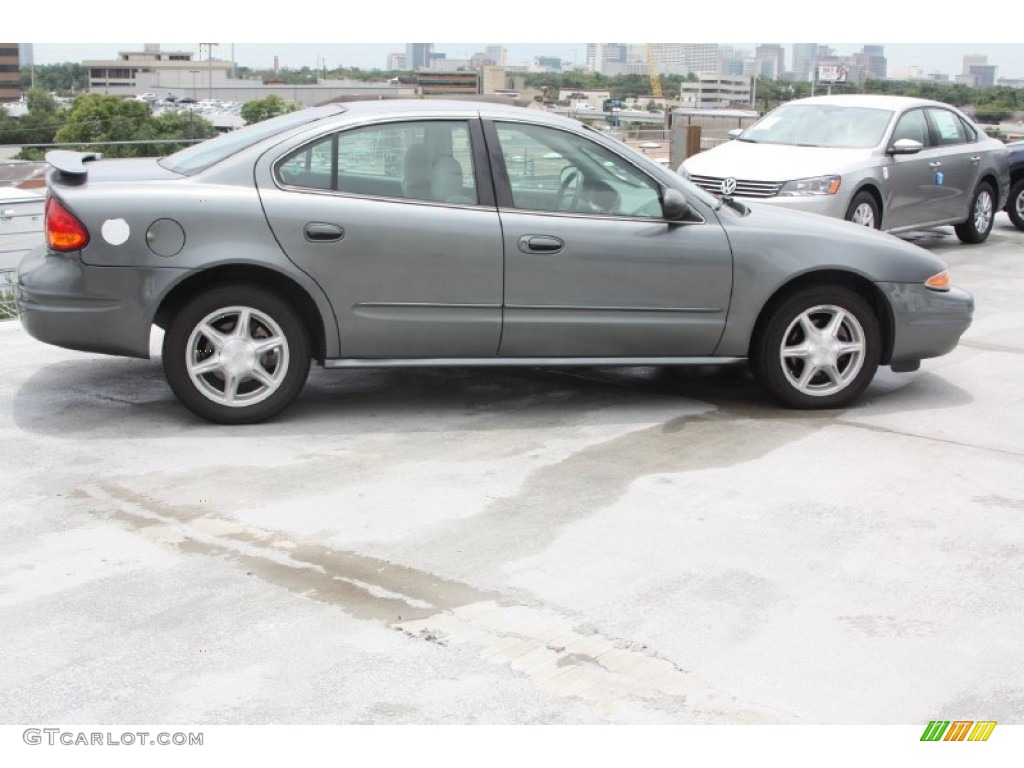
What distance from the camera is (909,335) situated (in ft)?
23.3

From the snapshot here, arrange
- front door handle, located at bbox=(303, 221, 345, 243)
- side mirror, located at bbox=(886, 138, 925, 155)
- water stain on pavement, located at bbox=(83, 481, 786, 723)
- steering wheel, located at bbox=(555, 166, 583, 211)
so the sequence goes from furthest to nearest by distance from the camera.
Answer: side mirror, located at bbox=(886, 138, 925, 155), steering wheel, located at bbox=(555, 166, 583, 211), front door handle, located at bbox=(303, 221, 345, 243), water stain on pavement, located at bbox=(83, 481, 786, 723)

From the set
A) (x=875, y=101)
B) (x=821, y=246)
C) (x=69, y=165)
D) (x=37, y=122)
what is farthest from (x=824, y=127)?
(x=37, y=122)

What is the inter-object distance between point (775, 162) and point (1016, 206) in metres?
5.12

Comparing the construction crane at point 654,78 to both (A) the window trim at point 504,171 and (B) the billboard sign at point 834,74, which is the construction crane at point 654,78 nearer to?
(B) the billboard sign at point 834,74

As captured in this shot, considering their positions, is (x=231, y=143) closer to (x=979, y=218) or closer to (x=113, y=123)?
(x=979, y=218)

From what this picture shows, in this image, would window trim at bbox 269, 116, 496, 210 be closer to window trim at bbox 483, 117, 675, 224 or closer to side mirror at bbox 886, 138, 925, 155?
window trim at bbox 483, 117, 675, 224

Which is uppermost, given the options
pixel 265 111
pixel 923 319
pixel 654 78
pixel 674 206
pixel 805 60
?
pixel 654 78

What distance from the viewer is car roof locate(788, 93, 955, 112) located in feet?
43.0

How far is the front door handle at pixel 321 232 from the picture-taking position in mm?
6203

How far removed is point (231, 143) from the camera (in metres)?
6.55

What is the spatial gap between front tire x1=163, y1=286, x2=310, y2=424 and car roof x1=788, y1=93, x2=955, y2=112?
341 inches

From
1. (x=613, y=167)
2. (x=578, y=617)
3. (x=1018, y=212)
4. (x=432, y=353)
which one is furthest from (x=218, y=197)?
(x=1018, y=212)
